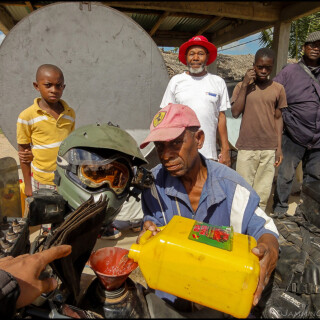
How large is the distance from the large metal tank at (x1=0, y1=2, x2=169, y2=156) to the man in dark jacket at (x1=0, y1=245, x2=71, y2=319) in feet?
10.2

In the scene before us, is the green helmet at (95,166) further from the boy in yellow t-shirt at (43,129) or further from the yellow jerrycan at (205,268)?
the boy in yellow t-shirt at (43,129)

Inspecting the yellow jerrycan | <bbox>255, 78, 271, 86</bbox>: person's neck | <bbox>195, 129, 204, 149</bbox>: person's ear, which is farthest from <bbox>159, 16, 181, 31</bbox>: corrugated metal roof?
the yellow jerrycan

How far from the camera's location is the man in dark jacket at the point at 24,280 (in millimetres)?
876

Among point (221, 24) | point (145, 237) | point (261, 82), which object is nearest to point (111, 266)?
point (145, 237)

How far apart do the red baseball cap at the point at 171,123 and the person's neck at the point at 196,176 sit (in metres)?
0.30

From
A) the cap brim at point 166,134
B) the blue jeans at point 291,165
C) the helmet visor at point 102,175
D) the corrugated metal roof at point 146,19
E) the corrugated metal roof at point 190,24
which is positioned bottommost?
the blue jeans at point 291,165

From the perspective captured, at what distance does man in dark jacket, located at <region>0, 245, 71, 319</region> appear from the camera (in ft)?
2.88

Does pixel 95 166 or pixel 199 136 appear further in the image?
pixel 199 136

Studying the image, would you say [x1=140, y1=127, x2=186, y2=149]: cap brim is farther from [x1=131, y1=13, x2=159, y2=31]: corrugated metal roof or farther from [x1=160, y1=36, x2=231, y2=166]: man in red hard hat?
[x1=131, y1=13, x2=159, y2=31]: corrugated metal roof

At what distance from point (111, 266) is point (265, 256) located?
763 millimetres

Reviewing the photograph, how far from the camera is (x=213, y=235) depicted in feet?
3.67

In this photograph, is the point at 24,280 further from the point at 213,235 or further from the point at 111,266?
the point at 213,235

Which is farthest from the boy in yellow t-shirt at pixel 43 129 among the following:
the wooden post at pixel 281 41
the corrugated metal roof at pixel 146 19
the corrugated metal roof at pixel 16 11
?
the wooden post at pixel 281 41

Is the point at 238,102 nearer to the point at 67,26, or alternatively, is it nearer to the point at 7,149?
the point at 67,26
